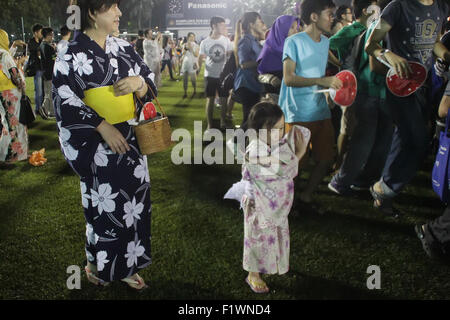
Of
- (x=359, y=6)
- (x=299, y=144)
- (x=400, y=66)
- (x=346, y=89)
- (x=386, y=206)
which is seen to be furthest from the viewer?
(x=359, y=6)

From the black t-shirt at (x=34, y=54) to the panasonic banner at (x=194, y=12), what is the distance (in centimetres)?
4681

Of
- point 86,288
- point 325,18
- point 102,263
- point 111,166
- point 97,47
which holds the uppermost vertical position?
point 325,18

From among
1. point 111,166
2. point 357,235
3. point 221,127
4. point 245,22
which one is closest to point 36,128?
point 221,127

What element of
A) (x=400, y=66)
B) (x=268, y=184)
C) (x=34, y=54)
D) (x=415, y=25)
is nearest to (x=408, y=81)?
(x=400, y=66)

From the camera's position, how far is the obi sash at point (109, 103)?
2.20m

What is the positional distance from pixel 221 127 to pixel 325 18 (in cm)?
419

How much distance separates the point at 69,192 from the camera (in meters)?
4.34

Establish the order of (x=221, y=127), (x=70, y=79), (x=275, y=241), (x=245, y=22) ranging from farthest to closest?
1. (x=221, y=127)
2. (x=245, y=22)
3. (x=275, y=241)
4. (x=70, y=79)

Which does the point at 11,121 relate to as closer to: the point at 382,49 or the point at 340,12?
the point at 382,49

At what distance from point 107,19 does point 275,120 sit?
1130mm

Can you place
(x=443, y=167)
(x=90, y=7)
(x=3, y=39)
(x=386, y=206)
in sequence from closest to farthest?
(x=90, y=7) → (x=443, y=167) → (x=386, y=206) → (x=3, y=39)

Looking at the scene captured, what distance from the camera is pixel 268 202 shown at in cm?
239

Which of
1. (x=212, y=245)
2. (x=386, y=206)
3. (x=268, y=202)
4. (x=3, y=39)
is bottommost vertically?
(x=212, y=245)

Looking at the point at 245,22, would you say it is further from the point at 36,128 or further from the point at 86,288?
the point at 36,128
